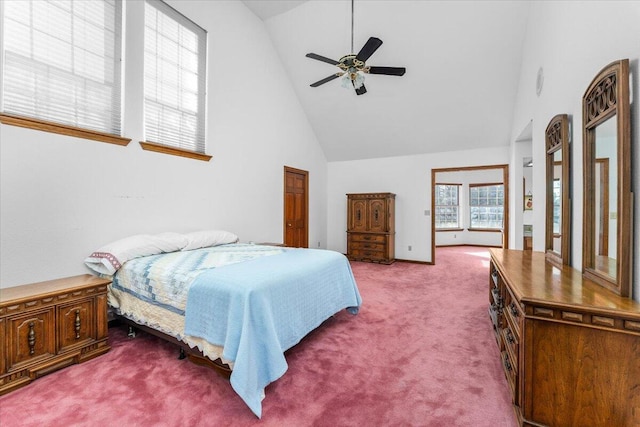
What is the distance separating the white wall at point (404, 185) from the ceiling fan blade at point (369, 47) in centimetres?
375

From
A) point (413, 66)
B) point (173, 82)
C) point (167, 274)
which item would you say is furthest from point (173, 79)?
point (413, 66)

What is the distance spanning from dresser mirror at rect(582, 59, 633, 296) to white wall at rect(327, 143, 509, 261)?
420 cm

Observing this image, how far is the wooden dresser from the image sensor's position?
122cm

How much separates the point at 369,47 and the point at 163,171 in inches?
105

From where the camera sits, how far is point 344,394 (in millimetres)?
1832

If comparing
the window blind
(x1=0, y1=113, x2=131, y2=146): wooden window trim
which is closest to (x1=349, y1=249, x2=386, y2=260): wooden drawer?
(x1=0, y1=113, x2=131, y2=146): wooden window trim

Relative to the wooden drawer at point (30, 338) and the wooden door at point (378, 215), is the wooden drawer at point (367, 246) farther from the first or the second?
the wooden drawer at point (30, 338)

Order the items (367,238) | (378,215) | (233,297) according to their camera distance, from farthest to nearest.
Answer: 1. (367,238)
2. (378,215)
3. (233,297)

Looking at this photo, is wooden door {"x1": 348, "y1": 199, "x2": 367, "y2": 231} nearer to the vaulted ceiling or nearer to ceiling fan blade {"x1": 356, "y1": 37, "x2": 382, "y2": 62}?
the vaulted ceiling

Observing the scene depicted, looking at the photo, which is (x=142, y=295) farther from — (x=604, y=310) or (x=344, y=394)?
(x=604, y=310)

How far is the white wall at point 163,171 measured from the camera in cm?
237

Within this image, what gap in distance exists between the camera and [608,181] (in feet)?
5.26

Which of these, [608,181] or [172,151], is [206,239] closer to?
[172,151]

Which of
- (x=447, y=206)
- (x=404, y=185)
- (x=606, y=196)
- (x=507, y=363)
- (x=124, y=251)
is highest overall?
(x=404, y=185)
